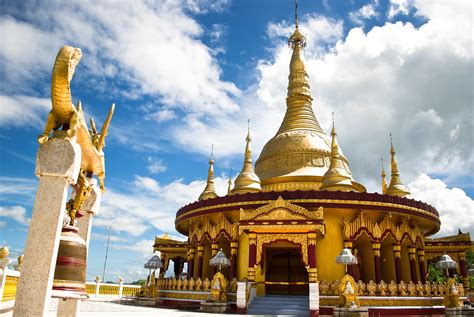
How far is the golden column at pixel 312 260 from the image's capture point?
1652 centimetres

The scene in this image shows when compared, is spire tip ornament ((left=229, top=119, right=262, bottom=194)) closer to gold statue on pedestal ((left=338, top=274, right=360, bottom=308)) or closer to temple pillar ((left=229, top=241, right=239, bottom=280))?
temple pillar ((left=229, top=241, right=239, bottom=280))

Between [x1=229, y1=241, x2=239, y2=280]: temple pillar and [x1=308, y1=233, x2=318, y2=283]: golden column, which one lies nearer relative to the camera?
[x1=308, y1=233, x2=318, y2=283]: golden column

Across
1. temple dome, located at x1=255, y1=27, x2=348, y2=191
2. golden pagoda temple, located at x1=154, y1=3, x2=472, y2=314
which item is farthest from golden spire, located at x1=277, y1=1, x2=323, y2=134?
golden pagoda temple, located at x1=154, y1=3, x2=472, y2=314

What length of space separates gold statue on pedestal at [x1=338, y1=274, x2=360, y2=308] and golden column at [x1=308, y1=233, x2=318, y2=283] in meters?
1.11

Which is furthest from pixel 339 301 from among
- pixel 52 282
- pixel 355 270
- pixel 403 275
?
pixel 52 282

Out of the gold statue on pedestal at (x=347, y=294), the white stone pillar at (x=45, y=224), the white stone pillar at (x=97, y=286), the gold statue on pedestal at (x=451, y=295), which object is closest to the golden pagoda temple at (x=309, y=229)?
the gold statue on pedestal at (x=347, y=294)

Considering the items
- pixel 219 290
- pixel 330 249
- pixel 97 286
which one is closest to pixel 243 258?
pixel 219 290

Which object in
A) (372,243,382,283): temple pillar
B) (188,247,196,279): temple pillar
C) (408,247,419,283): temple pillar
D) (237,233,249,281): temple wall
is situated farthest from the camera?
(188,247,196,279): temple pillar

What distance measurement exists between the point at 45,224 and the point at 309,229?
1354 cm

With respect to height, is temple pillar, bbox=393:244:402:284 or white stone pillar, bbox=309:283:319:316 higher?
temple pillar, bbox=393:244:402:284

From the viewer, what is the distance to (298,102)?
104 ft

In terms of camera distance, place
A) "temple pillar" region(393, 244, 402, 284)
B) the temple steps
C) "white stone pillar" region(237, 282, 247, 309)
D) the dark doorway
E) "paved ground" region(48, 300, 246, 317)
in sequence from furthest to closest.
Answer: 1. the dark doorway
2. "temple pillar" region(393, 244, 402, 284)
3. "white stone pillar" region(237, 282, 247, 309)
4. the temple steps
5. "paved ground" region(48, 300, 246, 317)

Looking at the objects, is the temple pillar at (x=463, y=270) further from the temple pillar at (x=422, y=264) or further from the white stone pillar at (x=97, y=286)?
the white stone pillar at (x=97, y=286)

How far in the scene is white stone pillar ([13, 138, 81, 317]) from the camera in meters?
5.25
